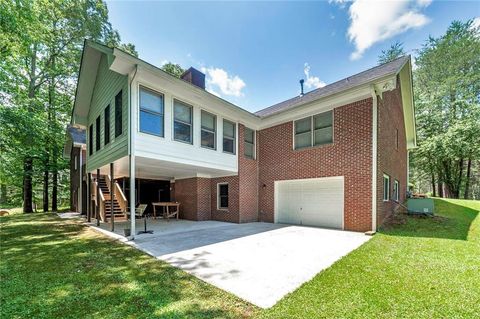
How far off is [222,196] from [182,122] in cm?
487

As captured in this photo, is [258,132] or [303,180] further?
[258,132]

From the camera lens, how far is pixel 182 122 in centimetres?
891

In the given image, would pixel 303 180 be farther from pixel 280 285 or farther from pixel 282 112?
pixel 280 285

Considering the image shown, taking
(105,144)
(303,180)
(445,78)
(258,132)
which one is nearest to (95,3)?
(105,144)

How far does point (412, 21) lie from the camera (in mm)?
11898

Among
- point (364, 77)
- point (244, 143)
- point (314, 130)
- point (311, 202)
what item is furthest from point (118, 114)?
point (364, 77)

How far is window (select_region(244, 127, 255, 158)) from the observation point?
1206 centimetres

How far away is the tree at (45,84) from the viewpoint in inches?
523

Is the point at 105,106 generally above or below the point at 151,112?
above

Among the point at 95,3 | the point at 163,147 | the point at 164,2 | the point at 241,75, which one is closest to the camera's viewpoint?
the point at 163,147

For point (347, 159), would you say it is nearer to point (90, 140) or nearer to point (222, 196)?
point (222, 196)

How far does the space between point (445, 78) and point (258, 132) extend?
22110 millimetres

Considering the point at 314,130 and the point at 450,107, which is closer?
the point at 314,130

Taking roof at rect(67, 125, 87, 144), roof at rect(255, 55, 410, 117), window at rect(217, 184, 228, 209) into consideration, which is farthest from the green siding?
roof at rect(255, 55, 410, 117)
